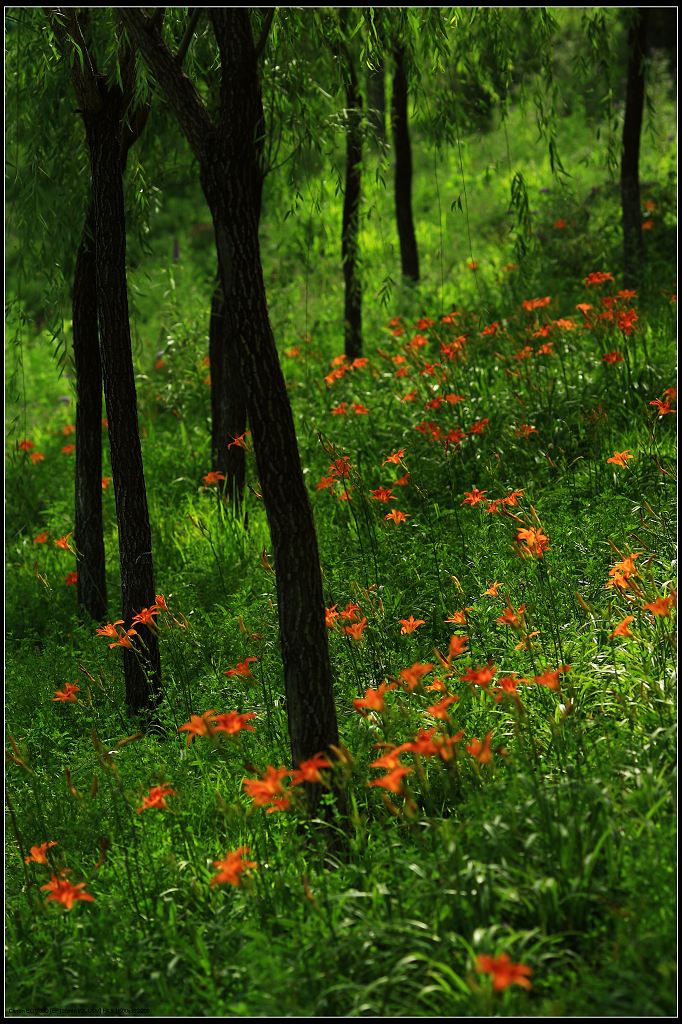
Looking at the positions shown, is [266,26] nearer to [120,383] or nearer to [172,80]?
[172,80]

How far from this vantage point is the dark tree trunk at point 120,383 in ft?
17.0

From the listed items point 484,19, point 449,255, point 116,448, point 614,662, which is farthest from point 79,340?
point 449,255

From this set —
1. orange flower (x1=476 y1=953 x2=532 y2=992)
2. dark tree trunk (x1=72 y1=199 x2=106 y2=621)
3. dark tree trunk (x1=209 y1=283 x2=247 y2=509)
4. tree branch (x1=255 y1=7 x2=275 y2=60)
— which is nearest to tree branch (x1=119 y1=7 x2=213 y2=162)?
tree branch (x1=255 y1=7 x2=275 y2=60)

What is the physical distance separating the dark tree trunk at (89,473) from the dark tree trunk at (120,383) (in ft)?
4.97

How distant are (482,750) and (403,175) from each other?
31.8 feet

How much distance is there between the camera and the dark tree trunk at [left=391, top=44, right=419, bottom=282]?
10.9 m

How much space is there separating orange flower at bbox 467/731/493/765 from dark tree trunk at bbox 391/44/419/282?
863cm

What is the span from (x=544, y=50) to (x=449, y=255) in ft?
27.4

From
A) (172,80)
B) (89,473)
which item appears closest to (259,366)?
(172,80)

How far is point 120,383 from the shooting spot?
5.28 m

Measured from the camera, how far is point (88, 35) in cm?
557

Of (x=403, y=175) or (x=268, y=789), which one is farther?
(x=403, y=175)

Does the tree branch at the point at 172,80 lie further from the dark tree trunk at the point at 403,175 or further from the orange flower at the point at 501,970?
the dark tree trunk at the point at 403,175

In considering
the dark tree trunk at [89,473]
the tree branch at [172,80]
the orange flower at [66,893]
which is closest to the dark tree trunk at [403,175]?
the dark tree trunk at [89,473]
